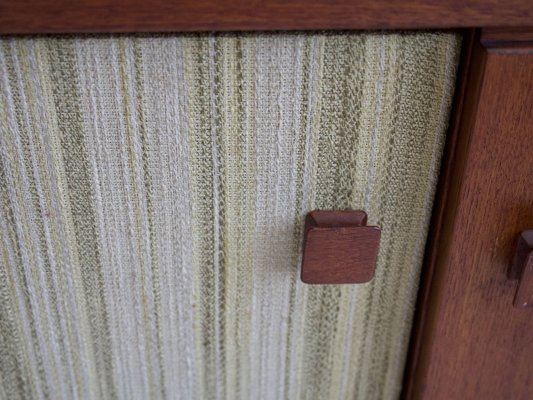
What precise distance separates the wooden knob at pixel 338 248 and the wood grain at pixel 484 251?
0.22ft

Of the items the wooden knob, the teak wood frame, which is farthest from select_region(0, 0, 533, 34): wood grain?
the wooden knob

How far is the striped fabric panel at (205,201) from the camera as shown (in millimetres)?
457

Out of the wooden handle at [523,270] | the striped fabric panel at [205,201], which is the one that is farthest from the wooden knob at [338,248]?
the wooden handle at [523,270]

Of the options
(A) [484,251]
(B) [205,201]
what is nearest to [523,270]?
(A) [484,251]

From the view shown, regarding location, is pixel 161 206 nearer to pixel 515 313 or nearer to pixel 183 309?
pixel 183 309

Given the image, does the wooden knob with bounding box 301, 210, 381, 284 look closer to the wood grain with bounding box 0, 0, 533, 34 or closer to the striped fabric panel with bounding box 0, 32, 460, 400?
the striped fabric panel with bounding box 0, 32, 460, 400

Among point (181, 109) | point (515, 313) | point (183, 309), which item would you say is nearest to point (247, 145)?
point (181, 109)

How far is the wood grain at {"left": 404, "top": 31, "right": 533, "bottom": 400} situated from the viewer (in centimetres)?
46

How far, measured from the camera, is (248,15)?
0.41 m

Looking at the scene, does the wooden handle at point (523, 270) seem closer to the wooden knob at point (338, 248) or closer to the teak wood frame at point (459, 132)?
the teak wood frame at point (459, 132)

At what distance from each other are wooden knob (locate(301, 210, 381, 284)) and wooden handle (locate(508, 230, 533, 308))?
114 millimetres

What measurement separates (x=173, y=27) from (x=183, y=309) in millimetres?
261

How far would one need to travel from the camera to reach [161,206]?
0.51 meters

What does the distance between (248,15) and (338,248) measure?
0.20m
